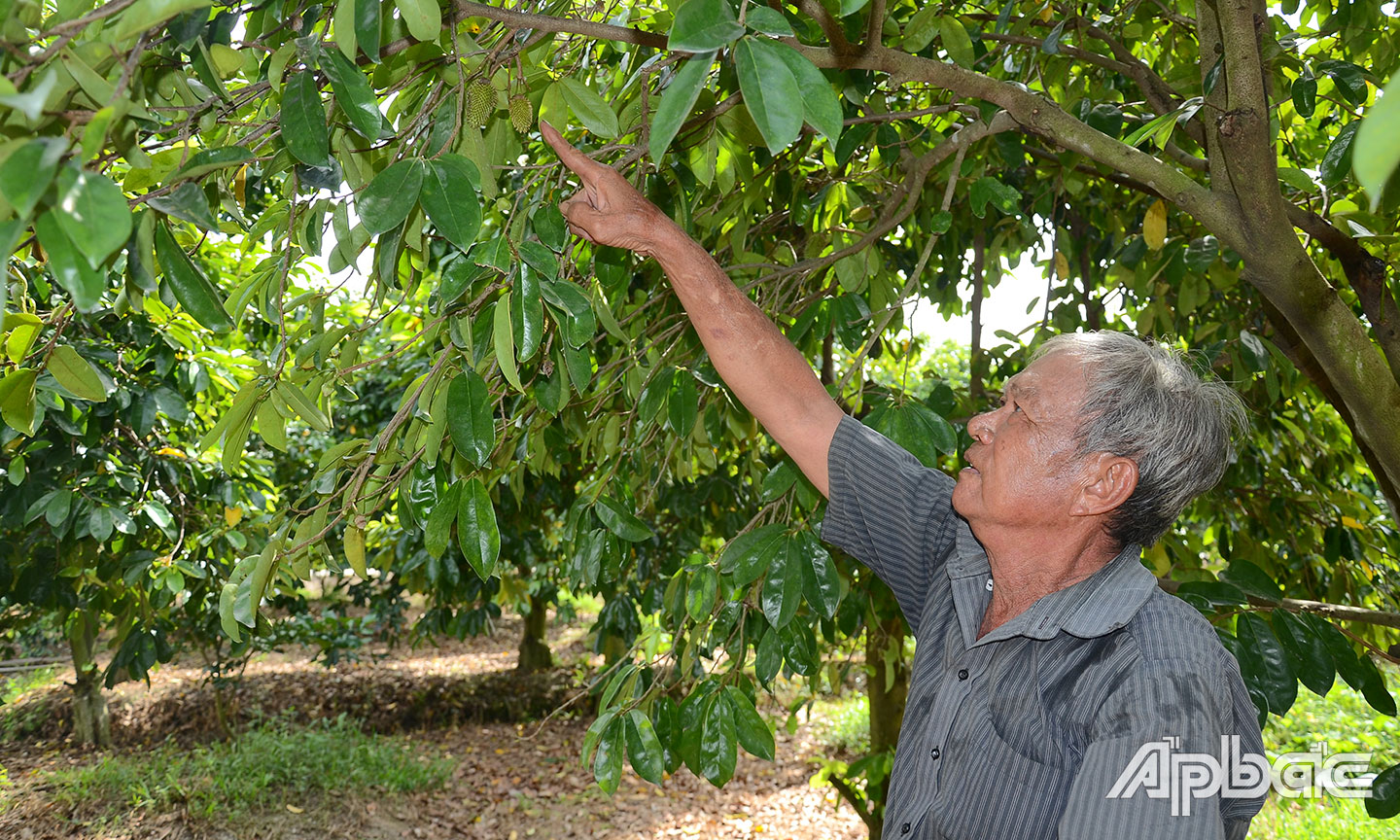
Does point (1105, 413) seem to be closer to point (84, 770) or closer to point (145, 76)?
point (145, 76)

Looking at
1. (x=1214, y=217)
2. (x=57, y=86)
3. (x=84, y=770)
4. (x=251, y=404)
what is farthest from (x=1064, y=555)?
(x=84, y=770)

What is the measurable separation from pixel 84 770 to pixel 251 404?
466 centimetres

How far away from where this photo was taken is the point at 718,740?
1.49m

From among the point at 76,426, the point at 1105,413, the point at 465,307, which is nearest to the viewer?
the point at 465,307

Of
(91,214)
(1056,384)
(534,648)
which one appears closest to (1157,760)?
(1056,384)

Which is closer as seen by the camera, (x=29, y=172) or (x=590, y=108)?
(x=29, y=172)

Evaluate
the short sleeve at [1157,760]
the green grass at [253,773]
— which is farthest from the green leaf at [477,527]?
the green grass at [253,773]

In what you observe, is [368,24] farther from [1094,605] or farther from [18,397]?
[1094,605]

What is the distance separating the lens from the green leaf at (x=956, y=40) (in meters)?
1.71

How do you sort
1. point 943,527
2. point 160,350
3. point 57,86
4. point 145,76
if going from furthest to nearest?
point 160,350 → point 943,527 → point 145,76 → point 57,86

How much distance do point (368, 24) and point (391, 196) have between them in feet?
0.52

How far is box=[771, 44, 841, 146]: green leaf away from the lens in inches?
31.0

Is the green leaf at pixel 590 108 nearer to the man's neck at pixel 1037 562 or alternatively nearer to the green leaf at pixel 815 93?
the green leaf at pixel 815 93

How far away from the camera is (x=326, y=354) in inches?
54.3
